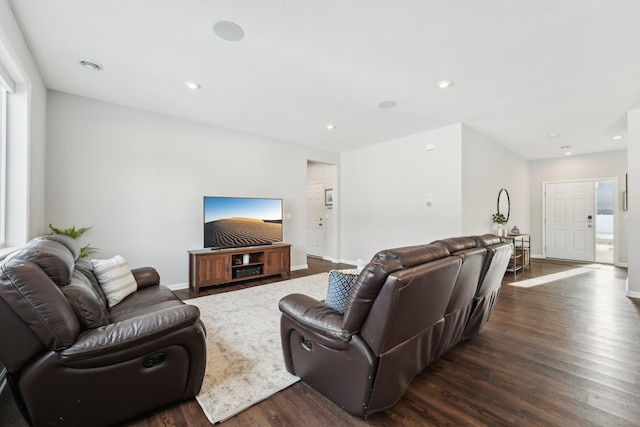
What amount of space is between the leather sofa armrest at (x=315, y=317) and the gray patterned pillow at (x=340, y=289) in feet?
0.14

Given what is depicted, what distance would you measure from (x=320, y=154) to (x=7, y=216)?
4763 millimetres

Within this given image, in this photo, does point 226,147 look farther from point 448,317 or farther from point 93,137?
point 448,317

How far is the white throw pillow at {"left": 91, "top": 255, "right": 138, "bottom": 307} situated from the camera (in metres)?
2.23

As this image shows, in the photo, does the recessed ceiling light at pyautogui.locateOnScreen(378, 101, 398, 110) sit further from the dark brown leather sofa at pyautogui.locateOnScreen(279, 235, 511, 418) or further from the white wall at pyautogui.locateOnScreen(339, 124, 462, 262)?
the dark brown leather sofa at pyautogui.locateOnScreen(279, 235, 511, 418)

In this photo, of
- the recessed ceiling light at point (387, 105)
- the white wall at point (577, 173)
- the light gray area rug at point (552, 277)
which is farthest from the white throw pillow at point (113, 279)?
the white wall at point (577, 173)

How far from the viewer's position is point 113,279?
2.28 meters

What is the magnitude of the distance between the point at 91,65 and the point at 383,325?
3555 millimetres

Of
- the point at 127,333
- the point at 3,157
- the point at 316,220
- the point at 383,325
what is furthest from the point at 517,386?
the point at 316,220

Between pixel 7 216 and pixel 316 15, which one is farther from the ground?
pixel 316 15

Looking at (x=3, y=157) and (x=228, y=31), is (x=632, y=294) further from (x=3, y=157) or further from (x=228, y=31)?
(x=3, y=157)

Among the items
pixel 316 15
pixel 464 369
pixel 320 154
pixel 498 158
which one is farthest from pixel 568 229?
pixel 316 15

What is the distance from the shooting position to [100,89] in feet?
10.6

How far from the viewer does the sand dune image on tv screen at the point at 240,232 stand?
169 inches

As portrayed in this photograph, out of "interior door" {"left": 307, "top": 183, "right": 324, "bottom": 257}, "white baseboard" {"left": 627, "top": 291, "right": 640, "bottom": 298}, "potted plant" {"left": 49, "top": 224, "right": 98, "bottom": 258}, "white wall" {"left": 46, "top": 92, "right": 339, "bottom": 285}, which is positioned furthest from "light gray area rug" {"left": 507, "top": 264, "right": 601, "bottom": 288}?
"potted plant" {"left": 49, "top": 224, "right": 98, "bottom": 258}
